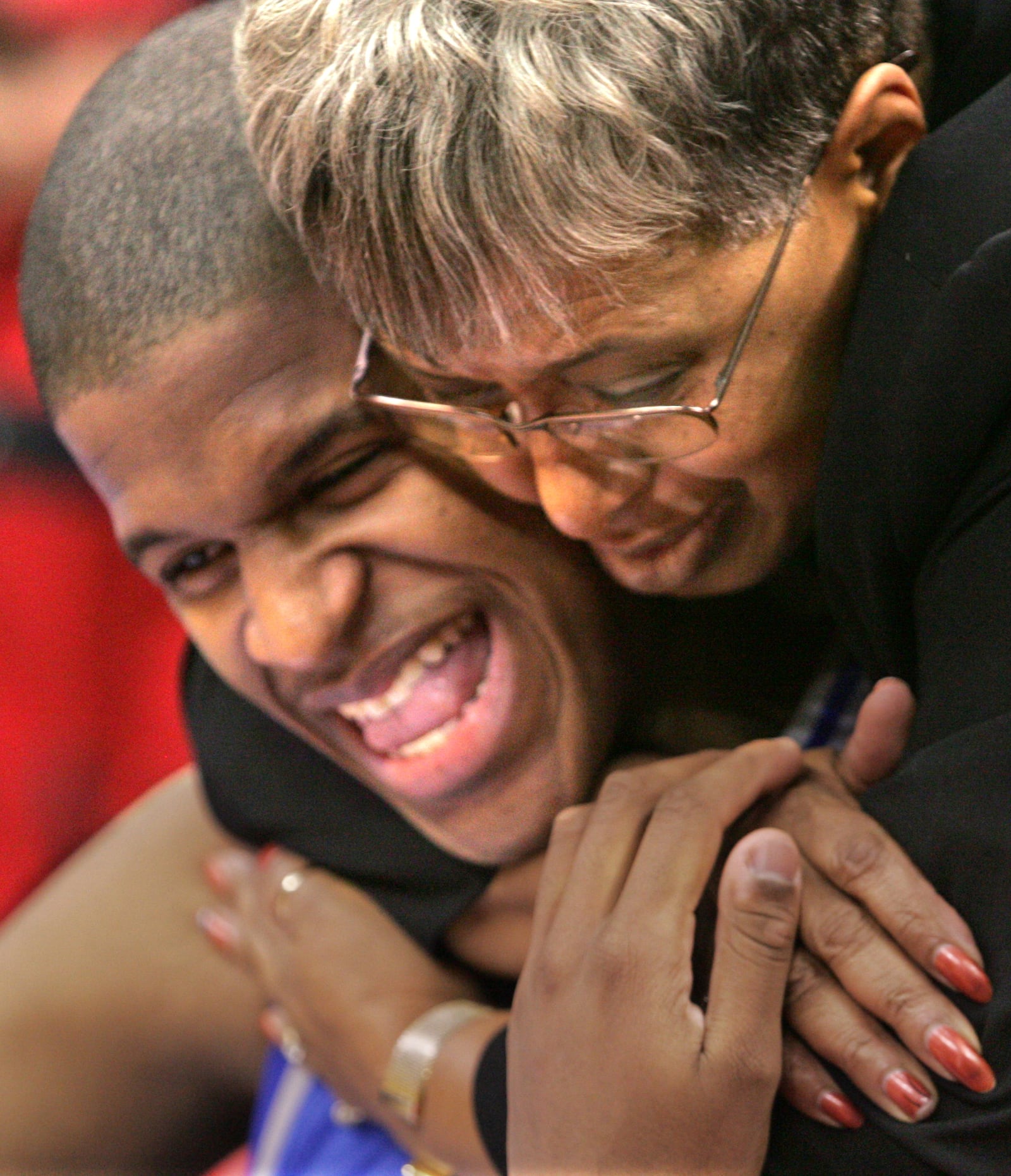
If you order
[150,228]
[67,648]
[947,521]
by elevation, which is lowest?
[67,648]

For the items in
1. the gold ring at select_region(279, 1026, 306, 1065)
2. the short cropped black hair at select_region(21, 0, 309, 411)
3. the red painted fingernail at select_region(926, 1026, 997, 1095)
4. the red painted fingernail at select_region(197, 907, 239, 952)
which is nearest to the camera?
the red painted fingernail at select_region(926, 1026, 997, 1095)

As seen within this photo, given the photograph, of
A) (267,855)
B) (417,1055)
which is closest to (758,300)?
(417,1055)

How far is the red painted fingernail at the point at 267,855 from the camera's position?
1514 millimetres

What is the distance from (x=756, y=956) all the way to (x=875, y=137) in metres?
0.48

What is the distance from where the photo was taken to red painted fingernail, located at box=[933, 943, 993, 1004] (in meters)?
0.80

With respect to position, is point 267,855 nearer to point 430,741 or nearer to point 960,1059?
point 430,741

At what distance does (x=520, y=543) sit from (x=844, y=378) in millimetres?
323

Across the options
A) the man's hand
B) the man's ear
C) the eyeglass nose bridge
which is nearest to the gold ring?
the man's hand

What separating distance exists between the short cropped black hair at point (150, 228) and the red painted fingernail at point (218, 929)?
667 mm

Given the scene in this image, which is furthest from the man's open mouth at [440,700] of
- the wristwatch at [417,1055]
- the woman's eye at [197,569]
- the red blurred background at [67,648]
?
the red blurred background at [67,648]

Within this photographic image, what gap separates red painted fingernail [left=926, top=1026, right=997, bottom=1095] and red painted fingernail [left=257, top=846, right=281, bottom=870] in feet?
2.76

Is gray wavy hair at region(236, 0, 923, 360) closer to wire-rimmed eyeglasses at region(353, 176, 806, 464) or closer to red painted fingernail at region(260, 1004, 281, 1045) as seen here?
wire-rimmed eyeglasses at region(353, 176, 806, 464)

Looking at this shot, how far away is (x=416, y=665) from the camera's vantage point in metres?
1.18

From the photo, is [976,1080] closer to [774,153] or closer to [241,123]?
[774,153]
